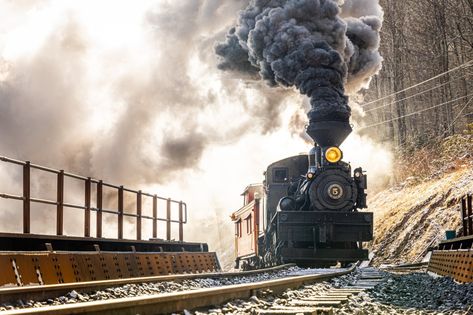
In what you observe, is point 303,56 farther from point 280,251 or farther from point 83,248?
point 83,248

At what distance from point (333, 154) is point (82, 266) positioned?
8.09 m

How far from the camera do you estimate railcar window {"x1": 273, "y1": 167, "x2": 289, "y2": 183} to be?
1819cm

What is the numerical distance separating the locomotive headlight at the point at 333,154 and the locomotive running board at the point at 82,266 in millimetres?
3963

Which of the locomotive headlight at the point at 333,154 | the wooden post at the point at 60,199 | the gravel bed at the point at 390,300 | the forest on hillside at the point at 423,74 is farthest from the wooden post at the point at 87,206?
the forest on hillside at the point at 423,74

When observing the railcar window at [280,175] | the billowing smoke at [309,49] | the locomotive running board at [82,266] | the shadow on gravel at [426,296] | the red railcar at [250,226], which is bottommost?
the shadow on gravel at [426,296]

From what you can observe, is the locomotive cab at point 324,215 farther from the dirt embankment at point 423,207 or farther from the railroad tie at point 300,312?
the railroad tie at point 300,312

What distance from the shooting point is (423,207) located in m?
25.2

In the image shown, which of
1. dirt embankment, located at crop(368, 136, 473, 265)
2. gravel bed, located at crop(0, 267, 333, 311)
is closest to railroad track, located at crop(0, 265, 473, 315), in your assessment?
gravel bed, located at crop(0, 267, 333, 311)

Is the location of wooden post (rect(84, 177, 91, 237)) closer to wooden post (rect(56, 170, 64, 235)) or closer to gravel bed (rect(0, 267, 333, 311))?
wooden post (rect(56, 170, 64, 235))

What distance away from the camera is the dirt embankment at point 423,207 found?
2247 cm

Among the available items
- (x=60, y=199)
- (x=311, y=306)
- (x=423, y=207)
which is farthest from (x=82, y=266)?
(x=423, y=207)

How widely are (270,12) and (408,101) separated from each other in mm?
20402

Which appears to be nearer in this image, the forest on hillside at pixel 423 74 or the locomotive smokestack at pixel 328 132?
the locomotive smokestack at pixel 328 132

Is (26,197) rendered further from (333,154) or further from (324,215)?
(333,154)
